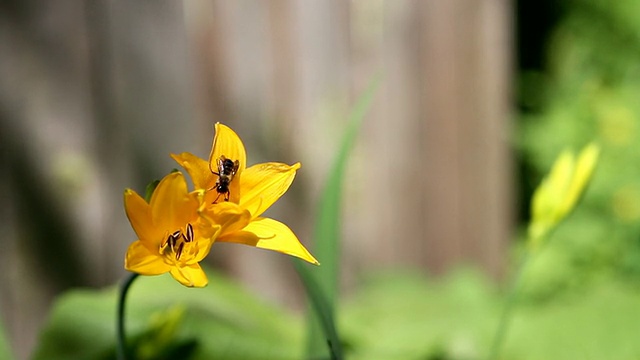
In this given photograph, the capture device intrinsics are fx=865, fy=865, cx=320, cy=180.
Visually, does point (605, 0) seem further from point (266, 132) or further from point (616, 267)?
point (266, 132)

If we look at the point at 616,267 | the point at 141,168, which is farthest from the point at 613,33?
the point at 141,168

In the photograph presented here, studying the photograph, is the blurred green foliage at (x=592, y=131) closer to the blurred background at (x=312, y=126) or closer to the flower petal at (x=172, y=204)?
the blurred background at (x=312, y=126)

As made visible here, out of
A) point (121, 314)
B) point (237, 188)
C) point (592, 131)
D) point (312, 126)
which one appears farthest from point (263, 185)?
point (592, 131)

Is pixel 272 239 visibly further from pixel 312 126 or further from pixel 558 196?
pixel 312 126

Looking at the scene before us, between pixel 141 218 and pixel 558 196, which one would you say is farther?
pixel 558 196

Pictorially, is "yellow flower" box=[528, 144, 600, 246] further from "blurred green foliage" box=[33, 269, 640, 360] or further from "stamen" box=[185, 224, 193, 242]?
"stamen" box=[185, 224, 193, 242]

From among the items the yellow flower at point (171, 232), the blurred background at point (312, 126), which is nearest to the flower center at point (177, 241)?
the yellow flower at point (171, 232)
